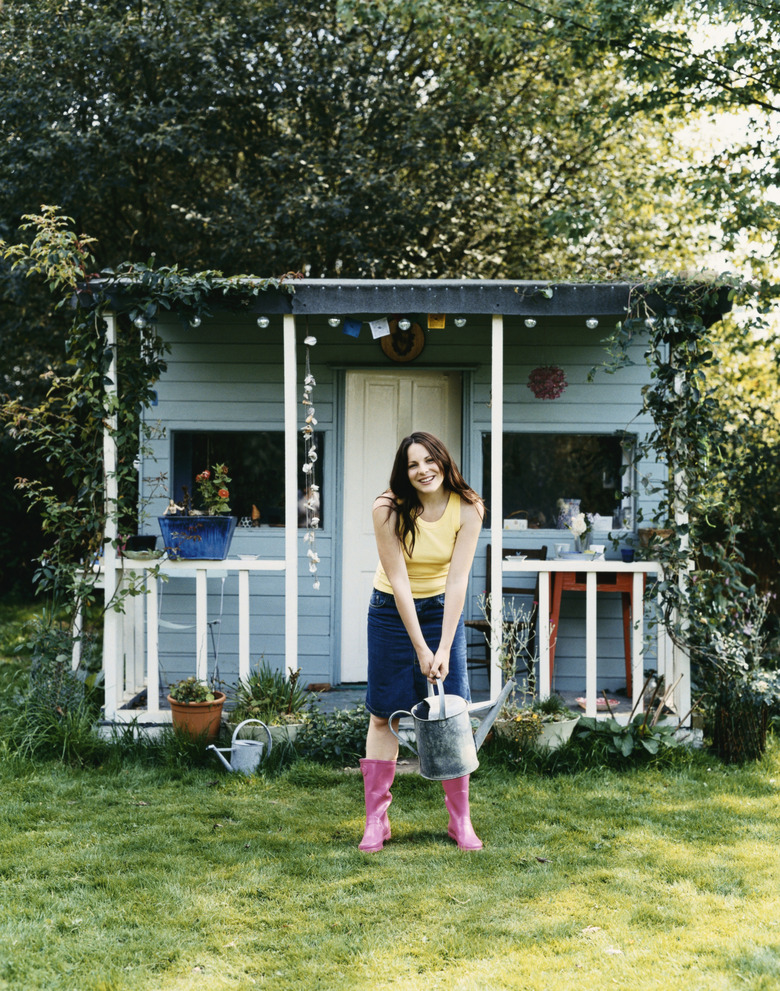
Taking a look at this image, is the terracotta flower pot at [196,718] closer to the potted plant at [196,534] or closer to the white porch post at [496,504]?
the potted plant at [196,534]

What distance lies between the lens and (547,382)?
6.12m

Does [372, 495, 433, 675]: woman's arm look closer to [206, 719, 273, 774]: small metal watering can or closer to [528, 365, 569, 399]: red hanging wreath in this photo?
[206, 719, 273, 774]: small metal watering can

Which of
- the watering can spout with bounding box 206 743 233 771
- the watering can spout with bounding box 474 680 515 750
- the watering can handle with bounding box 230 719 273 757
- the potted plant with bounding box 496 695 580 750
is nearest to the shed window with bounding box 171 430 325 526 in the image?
the watering can handle with bounding box 230 719 273 757

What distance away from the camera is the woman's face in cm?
346

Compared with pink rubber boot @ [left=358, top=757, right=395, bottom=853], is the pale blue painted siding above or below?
above

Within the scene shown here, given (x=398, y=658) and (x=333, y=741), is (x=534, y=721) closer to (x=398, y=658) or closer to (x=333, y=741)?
(x=333, y=741)

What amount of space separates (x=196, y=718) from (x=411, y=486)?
2.04 meters

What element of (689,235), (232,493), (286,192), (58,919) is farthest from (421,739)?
(689,235)

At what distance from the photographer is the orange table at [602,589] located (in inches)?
221

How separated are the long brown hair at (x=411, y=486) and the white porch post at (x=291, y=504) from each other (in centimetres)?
147

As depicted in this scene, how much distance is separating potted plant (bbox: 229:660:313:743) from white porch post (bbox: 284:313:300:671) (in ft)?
0.40

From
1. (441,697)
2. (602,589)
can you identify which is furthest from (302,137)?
(441,697)

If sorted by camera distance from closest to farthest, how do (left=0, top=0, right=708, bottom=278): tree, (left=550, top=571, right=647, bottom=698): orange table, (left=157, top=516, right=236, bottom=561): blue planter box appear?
1. (left=157, top=516, right=236, bottom=561): blue planter box
2. (left=550, top=571, right=647, bottom=698): orange table
3. (left=0, top=0, right=708, bottom=278): tree

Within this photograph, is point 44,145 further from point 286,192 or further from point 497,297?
point 497,297
